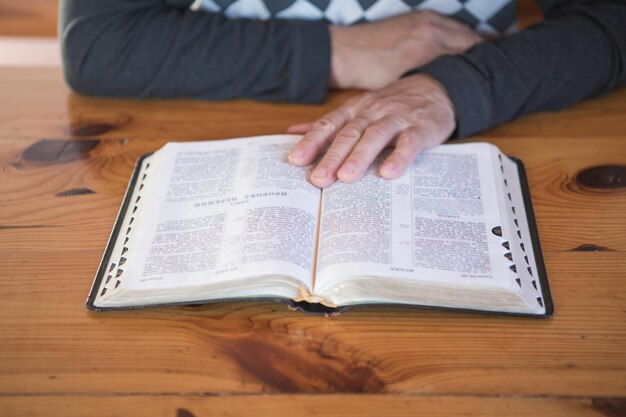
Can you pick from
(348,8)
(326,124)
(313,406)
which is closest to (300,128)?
(326,124)

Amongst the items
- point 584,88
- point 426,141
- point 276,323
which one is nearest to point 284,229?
point 276,323

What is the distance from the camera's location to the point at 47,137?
95 cm

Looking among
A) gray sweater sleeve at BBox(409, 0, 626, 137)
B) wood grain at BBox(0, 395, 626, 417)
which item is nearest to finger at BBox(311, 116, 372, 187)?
gray sweater sleeve at BBox(409, 0, 626, 137)

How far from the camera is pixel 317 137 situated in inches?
32.5

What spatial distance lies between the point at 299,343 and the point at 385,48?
0.56 m

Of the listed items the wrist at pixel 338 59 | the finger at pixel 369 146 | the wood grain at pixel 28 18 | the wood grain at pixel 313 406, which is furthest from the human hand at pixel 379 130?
the wood grain at pixel 28 18

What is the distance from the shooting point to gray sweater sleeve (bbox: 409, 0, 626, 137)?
2.96 feet

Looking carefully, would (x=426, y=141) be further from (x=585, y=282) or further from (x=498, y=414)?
(x=498, y=414)

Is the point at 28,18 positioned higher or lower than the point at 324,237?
lower

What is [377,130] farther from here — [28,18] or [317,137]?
[28,18]

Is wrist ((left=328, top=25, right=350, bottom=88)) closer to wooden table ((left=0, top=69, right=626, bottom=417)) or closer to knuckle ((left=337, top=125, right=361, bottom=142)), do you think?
knuckle ((left=337, top=125, right=361, bottom=142))

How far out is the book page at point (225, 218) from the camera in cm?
67

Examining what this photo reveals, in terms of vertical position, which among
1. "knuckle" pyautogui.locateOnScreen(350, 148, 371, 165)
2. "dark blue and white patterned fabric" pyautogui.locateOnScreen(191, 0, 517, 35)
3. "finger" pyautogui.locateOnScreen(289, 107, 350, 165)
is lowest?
"finger" pyautogui.locateOnScreen(289, 107, 350, 165)

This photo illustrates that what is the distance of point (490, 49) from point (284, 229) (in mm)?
471
